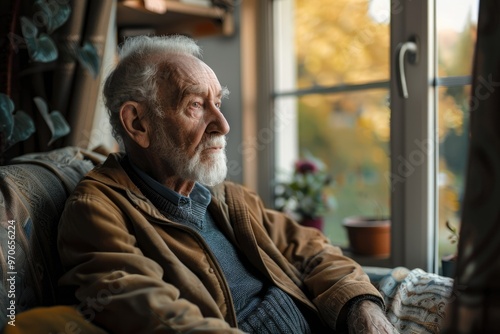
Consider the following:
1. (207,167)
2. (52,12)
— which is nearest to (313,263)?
(207,167)

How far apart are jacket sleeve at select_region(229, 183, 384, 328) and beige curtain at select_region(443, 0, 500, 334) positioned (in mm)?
656

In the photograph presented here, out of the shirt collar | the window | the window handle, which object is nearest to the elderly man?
the shirt collar

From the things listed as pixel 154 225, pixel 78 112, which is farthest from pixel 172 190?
pixel 78 112

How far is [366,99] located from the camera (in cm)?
222

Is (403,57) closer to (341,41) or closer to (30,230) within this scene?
(341,41)

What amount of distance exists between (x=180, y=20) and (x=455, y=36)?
1.13 metres

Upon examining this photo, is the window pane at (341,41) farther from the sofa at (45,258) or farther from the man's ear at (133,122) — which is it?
the man's ear at (133,122)

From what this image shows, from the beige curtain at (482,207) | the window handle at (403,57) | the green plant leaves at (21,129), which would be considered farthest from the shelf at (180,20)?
the beige curtain at (482,207)

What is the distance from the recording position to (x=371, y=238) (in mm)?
2105

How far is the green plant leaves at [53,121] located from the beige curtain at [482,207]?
142 cm

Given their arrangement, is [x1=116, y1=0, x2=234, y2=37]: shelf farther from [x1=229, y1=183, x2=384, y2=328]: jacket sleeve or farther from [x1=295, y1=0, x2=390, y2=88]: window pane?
[x1=229, y1=183, x2=384, y2=328]: jacket sleeve

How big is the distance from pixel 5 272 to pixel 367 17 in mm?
1595

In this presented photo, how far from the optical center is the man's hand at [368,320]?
133 centimetres

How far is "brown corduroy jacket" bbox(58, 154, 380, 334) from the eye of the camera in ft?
3.59
